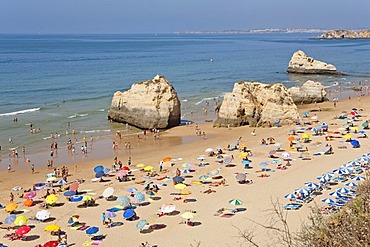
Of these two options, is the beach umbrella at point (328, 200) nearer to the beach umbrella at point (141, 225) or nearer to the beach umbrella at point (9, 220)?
the beach umbrella at point (141, 225)

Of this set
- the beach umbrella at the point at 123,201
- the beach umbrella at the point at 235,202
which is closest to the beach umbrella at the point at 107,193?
the beach umbrella at the point at 123,201

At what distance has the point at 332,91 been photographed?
60.7m

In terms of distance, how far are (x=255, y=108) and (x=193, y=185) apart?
16936 mm

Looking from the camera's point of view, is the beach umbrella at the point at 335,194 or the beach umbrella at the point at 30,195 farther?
the beach umbrella at the point at 30,195

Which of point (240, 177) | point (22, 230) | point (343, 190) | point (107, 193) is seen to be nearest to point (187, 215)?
point (107, 193)

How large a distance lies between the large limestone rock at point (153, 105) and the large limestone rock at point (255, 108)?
4218 millimetres

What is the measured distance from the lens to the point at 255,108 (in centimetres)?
3956

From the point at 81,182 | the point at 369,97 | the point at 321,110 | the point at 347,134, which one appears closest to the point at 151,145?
the point at 81,182

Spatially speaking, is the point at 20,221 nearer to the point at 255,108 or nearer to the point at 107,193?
the point at 107,193

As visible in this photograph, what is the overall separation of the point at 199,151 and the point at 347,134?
34.3 ft

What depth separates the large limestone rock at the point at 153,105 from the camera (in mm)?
38312

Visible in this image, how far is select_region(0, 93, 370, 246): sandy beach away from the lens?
723 inches

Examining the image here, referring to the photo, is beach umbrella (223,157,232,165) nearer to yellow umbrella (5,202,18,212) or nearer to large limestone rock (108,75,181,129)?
large limestone rock (108,75,181,129)

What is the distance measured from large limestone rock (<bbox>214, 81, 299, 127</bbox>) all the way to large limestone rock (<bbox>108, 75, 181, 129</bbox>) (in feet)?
13.8
